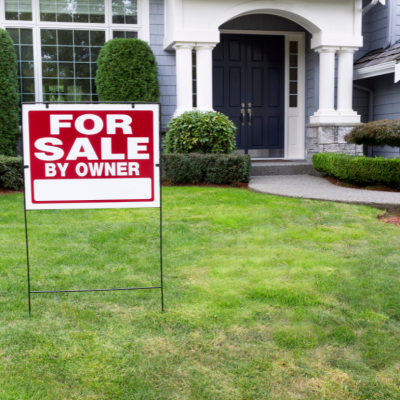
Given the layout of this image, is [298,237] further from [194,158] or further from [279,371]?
[194,158]

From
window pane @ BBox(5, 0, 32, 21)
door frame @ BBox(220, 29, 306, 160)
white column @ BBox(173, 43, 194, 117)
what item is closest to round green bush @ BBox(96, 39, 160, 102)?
white column @ BBox(173, 43, 194, 117)

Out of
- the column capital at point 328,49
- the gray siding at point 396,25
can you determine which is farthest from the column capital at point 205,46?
the gray siding at point 396,25

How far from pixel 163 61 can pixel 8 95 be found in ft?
9.51

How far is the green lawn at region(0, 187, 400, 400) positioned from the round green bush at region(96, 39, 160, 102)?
4.02m

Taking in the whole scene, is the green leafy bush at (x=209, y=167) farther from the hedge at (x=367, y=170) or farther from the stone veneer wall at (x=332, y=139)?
the stone veneer wall at (x=332, y=139)

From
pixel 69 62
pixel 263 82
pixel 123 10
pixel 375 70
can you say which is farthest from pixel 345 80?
pixel 69 62

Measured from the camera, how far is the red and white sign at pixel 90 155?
2785mm

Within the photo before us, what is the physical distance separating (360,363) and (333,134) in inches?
289

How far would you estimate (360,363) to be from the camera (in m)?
2.35

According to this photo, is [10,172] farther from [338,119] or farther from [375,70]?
[375,70]

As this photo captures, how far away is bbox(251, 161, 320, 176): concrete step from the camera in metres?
8.73

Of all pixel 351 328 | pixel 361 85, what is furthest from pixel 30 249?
pixel 361 85

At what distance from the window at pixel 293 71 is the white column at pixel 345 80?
1136mm

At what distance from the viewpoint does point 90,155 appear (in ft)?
9.32
